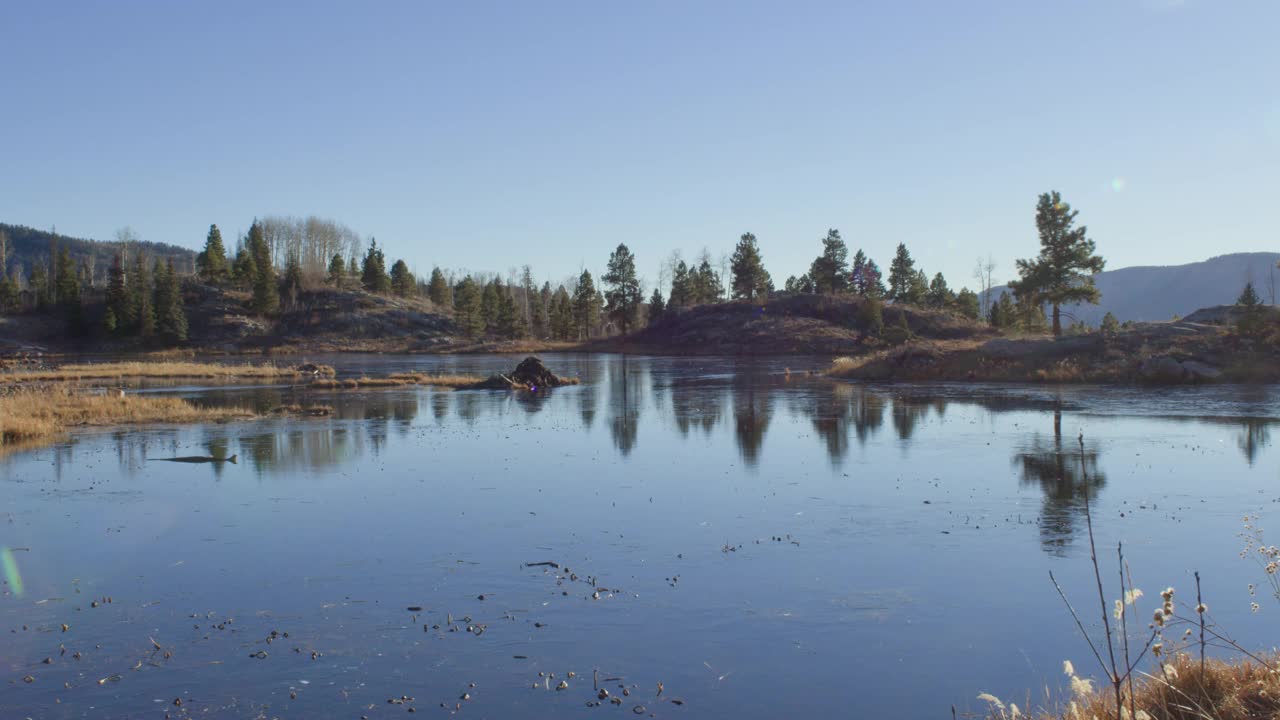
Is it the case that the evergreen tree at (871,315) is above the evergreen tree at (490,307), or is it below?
below

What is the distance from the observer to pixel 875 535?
14430mm

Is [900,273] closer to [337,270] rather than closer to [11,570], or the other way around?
[337,270]

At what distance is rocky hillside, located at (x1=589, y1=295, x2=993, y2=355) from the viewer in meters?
104

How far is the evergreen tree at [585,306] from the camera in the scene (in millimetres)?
141125

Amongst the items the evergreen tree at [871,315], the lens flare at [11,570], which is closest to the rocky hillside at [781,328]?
the evergreen tree at [871,315]

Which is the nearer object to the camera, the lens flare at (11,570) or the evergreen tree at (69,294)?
the lens flare at (11,570)

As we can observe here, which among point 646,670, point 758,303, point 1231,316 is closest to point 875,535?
point 646,670

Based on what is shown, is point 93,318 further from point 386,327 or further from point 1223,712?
point 1223,712

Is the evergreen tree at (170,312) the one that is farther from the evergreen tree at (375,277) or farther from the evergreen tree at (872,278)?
the evergreen tree at (872,278)

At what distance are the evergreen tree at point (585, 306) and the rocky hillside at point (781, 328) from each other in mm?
16828

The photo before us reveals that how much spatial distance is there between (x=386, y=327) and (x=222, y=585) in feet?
436

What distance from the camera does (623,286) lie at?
135500 millimetres

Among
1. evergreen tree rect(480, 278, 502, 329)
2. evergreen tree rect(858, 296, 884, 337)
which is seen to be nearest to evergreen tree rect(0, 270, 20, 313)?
evergreen tree rect(480, 278, 502, 329)

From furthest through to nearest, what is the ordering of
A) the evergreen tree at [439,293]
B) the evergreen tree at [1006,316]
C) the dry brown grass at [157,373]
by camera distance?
the evergreen tree at [439,293] < the evergreen tree at [1006,316] < the dry brown grass at [157,373]
